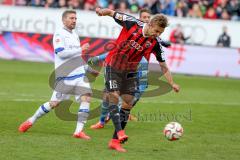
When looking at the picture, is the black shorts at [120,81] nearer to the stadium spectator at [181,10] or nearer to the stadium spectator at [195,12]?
the stadium spectator at [181,10]

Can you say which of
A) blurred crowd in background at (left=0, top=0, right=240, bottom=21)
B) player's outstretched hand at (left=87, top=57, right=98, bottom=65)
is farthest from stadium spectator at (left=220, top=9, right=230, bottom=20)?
player's outstretched hand at (left=87, top=57, right=98, bottom=65)

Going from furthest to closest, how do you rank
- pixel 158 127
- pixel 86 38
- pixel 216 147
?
pixel 86 38, pixel 158 127, pixel 216 147

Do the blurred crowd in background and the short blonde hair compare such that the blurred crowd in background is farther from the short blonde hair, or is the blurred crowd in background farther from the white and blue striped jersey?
the short blonde hair

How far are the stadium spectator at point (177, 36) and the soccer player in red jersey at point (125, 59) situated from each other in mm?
15944

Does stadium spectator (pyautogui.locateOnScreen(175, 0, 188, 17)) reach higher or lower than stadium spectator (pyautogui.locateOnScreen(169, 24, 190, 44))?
higher

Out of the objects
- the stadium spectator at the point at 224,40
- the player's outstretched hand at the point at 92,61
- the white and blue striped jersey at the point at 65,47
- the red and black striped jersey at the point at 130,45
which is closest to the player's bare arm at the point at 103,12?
the red and black striped jersey at the point at 130,45

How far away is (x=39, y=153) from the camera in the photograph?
972 cm

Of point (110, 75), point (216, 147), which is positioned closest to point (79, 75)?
point (110, 75)

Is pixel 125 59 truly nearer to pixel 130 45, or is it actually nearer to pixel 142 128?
pixel 130 45

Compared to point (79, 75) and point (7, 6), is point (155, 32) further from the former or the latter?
point (7, 6)

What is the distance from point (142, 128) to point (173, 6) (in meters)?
17.0

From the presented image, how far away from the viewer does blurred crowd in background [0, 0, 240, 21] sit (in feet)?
95.7

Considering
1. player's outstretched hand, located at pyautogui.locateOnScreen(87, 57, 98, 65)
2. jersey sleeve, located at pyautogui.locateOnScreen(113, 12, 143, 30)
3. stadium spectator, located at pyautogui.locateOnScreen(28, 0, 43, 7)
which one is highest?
jersey sleeve, located at pyautogui.locateOnScreen(113, 12, 143, 30)

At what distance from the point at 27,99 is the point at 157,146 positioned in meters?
6.53
